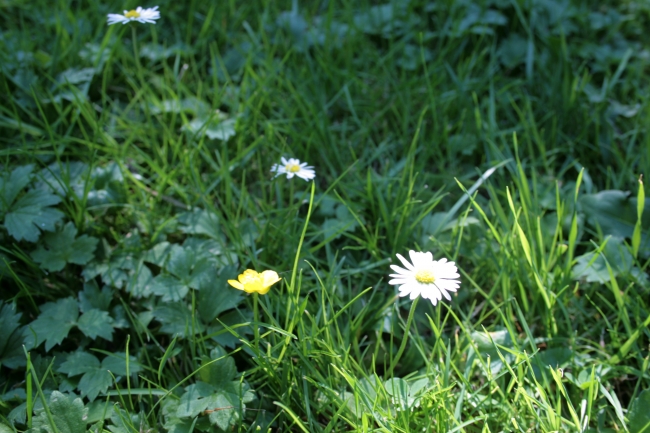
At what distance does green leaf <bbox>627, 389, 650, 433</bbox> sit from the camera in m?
1.30

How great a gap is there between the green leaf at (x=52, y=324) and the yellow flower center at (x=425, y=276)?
36.5 inches

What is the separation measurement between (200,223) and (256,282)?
2.10 ft

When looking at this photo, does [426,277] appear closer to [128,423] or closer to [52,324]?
[128,423]

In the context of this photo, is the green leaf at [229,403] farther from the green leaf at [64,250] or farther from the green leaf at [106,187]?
the green leaf at [106,187]

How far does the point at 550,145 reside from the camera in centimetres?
222

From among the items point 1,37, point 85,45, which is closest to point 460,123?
point 85,45

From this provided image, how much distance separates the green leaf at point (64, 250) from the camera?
5.26 ft

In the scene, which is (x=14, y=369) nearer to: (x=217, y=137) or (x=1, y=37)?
(x=217, y=137)

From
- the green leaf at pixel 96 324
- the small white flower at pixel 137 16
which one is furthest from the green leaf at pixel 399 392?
the small white flower at pixel 137 16

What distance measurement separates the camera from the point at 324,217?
1.91 m

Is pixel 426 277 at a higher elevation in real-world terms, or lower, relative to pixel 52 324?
higher

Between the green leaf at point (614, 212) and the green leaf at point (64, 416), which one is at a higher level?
the green leaf at point (614, 212)

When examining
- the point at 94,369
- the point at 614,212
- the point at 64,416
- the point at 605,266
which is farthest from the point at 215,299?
the point at 614,212

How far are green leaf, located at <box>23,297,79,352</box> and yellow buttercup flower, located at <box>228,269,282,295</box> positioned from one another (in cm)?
58
